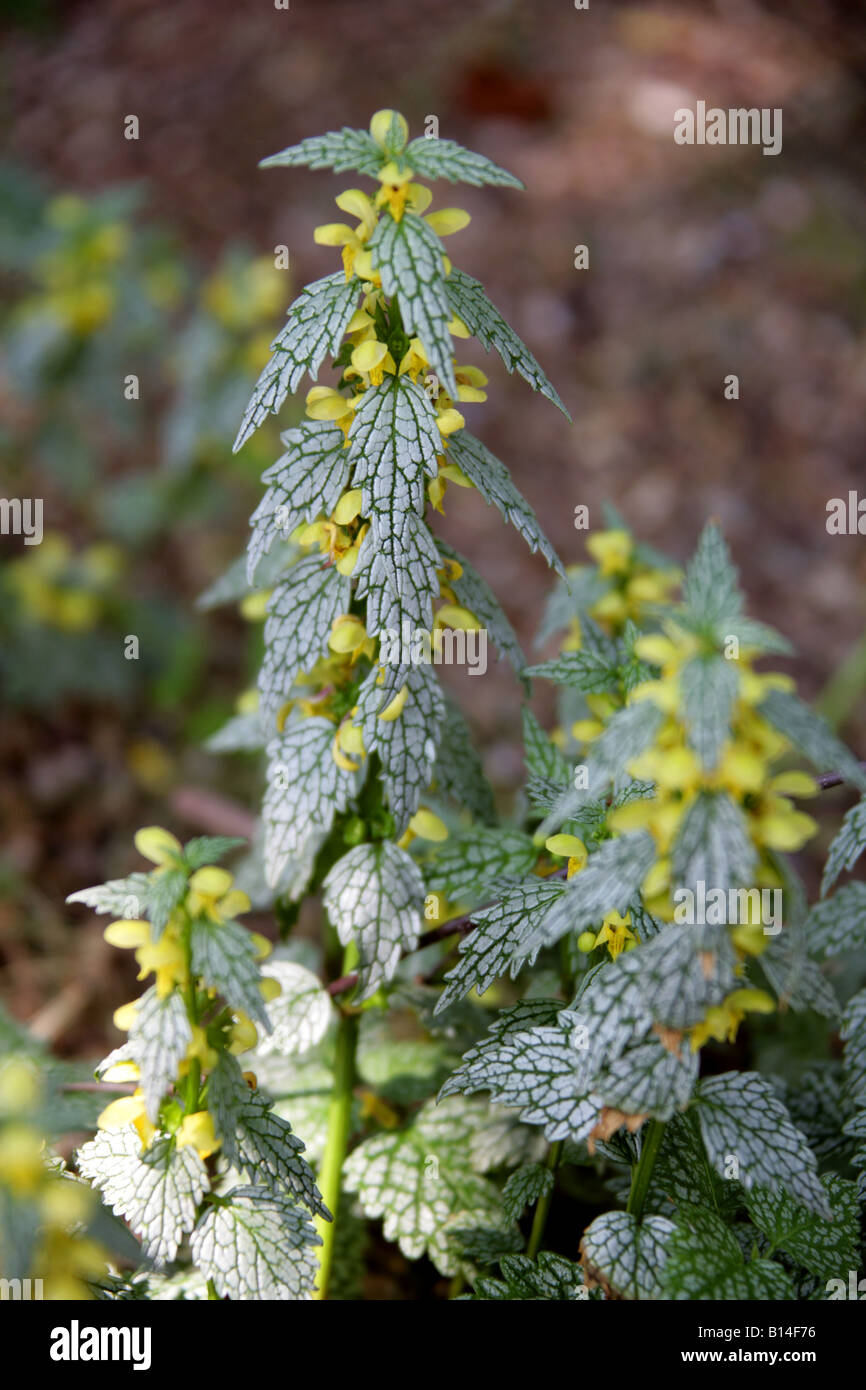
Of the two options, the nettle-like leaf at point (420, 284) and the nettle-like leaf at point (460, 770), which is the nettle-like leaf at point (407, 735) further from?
the nettle-like leaf at point (420, 284)

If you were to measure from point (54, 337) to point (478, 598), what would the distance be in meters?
1.66

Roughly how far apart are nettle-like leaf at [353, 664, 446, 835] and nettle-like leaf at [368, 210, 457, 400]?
1.06 ft

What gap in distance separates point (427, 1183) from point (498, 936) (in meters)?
0.48

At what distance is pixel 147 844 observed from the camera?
1145mm

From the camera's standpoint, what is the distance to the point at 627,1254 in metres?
1.18

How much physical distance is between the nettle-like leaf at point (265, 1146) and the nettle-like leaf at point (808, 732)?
2.18ft

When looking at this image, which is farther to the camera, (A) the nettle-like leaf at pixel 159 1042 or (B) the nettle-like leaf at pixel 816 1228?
(B) the nettle-like leaf at pixel 816 1228

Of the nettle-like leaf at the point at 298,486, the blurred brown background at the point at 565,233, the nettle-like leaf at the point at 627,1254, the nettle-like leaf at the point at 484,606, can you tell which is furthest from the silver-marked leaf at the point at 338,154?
the blurred brown background at the point at 565,233

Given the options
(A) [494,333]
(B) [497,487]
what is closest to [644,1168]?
(B) [497,487]

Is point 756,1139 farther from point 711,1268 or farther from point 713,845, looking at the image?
point 713,845

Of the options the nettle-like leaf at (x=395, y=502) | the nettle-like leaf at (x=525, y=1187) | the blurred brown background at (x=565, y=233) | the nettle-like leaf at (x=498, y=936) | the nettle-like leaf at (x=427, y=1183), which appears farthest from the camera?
the blurred brown background at (x=565, y=233)

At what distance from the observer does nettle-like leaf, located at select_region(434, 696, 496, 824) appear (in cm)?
144

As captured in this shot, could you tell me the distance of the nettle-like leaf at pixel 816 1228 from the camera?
1.25 m
